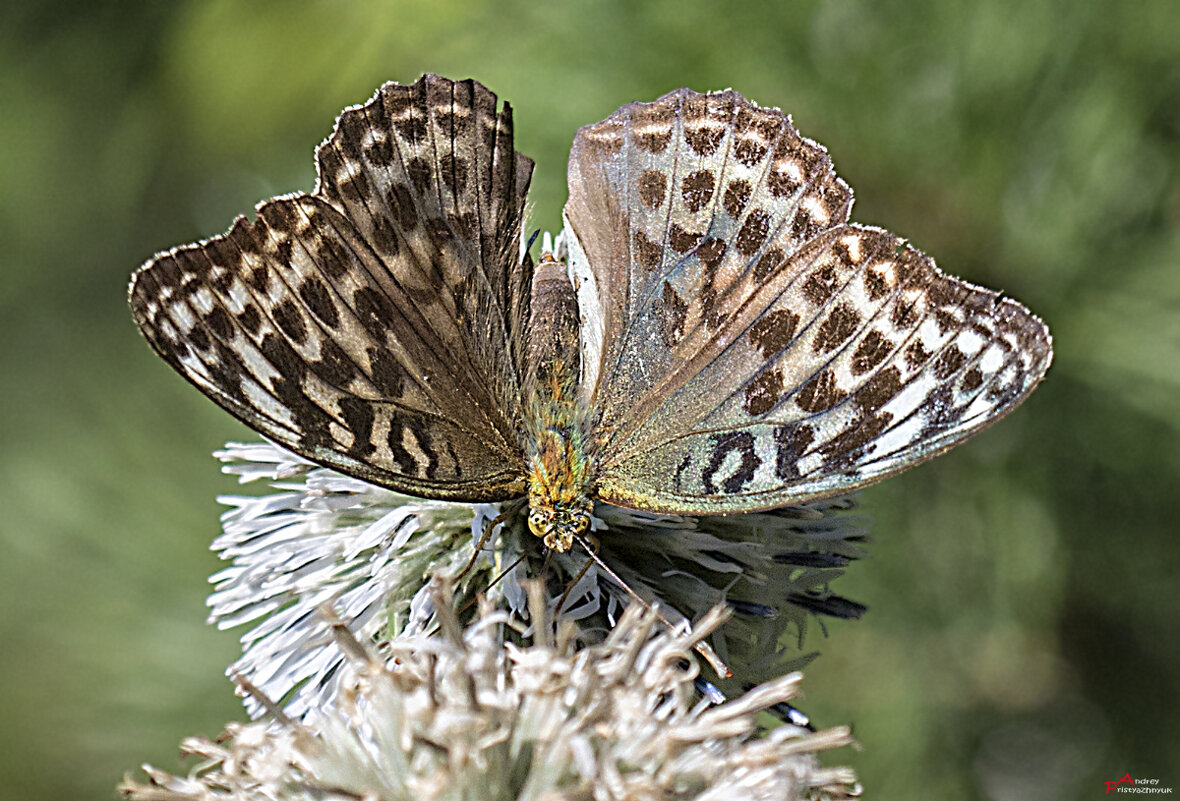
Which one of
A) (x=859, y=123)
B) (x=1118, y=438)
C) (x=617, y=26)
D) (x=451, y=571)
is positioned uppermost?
(x=617, y=26)

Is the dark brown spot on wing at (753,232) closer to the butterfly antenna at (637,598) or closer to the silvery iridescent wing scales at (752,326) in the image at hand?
the silvery iridescent wing scales at (752,326)

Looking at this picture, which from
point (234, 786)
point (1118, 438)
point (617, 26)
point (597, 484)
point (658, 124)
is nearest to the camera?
point (234, 786)

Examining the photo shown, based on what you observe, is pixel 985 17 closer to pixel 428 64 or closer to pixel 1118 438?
pixel 1118 438

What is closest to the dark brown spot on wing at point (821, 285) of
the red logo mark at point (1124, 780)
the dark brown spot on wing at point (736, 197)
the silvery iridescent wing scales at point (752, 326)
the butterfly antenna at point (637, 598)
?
the silvery iridescent wing scales at point (752, 326)

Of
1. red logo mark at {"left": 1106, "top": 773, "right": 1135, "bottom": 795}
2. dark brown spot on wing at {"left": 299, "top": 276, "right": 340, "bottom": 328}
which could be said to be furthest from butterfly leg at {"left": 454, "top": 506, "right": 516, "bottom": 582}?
red logo mark at {"left": 1106, "top": 773, "right": 1135, "bottom": 795}

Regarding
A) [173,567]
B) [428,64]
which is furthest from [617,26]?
[173,567]
